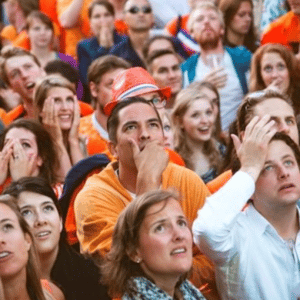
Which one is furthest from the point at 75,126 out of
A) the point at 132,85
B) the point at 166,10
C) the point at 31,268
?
the point at 166,10

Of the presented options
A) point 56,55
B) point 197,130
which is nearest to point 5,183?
point 197,130

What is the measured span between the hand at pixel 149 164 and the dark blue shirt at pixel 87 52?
13.8 feet

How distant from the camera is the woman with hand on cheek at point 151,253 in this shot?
4840 millimetres

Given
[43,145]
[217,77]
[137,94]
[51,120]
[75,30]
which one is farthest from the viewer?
[75,30]

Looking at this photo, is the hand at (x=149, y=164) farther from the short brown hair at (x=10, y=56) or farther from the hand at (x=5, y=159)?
the short brown hair at (x=10, y=56)

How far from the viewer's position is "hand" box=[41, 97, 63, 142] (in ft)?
24.6

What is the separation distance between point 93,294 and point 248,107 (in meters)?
1.47

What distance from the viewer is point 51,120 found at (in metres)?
7.55

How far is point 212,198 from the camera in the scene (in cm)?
505

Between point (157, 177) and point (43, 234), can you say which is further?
point (43, 234)

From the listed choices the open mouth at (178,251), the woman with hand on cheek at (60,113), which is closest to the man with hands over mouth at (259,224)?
the open mouth at (178,251)

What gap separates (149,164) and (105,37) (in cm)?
448

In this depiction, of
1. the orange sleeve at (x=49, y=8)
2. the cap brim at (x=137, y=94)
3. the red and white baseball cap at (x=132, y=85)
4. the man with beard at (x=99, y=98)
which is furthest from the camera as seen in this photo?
the orange sleeve at (x=49, y=8)

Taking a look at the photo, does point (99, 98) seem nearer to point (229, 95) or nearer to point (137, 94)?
point (229, 95)
